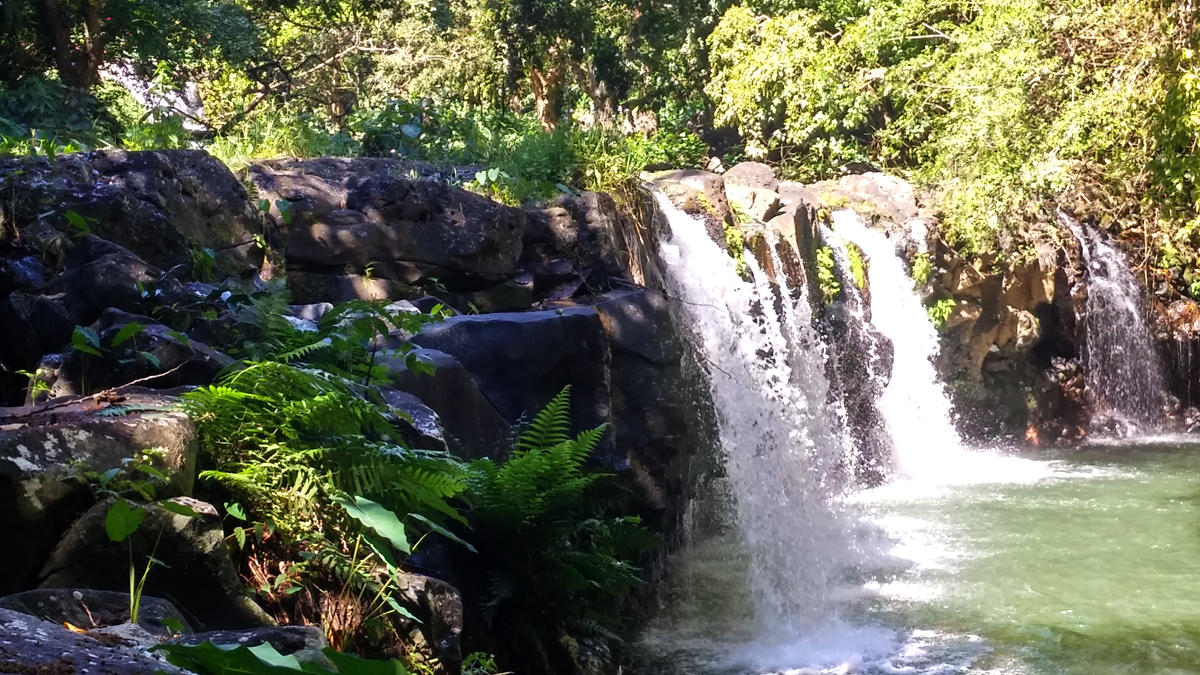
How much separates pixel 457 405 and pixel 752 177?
966 cm

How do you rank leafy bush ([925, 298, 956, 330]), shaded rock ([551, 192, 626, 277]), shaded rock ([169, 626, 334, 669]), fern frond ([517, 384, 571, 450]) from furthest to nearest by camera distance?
leafy bush ([925, 298, 956, 330]) < shaded rock ([551, 192, 626, 277]) < fern frond ([517, 384, 571, 450]) < shaded rock ([169, 626, 334, 669])

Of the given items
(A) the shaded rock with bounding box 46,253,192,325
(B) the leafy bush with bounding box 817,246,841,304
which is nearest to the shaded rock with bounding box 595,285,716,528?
(A) the shaded rock with bounding box 46,253,192,325

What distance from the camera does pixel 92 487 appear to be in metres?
2.87

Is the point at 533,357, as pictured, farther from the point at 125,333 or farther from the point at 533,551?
the point at 125,333

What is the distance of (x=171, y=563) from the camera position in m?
2.98

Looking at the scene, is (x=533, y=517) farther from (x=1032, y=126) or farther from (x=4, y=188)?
(x=1032, y=126)

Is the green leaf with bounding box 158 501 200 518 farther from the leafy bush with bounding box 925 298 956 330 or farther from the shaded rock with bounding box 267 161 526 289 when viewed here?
the leafy bush with bounding box 925 298 956 330

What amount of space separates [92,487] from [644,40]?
1666 cm

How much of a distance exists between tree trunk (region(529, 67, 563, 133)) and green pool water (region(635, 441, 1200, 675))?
10978mm

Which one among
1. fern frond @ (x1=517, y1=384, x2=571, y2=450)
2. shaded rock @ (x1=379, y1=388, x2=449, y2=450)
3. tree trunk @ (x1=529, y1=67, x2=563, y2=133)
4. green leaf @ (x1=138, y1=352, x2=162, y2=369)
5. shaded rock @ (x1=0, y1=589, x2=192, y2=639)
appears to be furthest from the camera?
tree trunk @ (x1=529, y1=67, x2=563, y2=133)

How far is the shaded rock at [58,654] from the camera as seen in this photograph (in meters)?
1.34

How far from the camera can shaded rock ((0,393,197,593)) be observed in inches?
108

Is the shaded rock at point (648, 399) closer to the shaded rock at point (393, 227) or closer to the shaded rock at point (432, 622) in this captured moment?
the shaded rock at point (393, 227)

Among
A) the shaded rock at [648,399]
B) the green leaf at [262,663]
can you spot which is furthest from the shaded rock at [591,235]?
the green leaf at [262,663]
